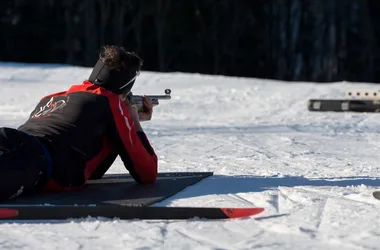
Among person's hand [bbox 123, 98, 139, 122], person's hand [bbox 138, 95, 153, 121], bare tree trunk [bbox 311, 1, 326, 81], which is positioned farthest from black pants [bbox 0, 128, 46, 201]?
bare tree trunk [bbox 311, 1, 326, 81]

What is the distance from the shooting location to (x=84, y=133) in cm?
423

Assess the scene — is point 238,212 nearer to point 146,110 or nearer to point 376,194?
point 376,194

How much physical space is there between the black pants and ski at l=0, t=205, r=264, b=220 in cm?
22

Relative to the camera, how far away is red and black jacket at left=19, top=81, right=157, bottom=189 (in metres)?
4.20

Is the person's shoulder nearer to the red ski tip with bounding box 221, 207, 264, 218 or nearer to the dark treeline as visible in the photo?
the red ski tip with bounding box 221, 207, 264, 218

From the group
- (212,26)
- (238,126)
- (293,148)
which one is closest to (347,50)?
(212,26)

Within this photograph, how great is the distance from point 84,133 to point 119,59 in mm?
440

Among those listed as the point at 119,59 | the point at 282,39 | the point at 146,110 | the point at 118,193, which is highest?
the point at 119,59

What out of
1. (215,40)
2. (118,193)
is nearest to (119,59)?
(118,193)

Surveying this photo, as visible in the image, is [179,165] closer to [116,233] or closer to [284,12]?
[116,233]

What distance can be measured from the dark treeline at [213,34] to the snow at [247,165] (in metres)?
9.32

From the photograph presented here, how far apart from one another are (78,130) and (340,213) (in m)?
1.40

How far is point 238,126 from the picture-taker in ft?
28.8

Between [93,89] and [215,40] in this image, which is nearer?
[93,89]
